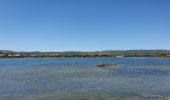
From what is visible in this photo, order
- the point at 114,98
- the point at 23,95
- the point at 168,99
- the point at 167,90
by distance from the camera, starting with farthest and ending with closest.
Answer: the point at 167,90
the point at 23,95
the point at 114,98
the point at 168,99

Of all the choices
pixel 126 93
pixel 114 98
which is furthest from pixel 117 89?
pixel 114 98

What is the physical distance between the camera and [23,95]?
107 feet

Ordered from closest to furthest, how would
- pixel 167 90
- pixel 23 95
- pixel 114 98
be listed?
1. pixel 114 98
2. pixel 23 95
3. pixel 167 90

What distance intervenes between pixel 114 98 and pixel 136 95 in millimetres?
2742

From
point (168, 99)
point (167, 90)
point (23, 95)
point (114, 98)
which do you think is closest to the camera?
point (168, 99)

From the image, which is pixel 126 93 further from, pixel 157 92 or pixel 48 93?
pixel 48 93

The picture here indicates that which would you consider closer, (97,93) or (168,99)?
(168,99)

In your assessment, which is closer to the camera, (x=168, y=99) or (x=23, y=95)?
(x=168, y=99)

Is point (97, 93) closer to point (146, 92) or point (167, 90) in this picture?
point (146, 92)

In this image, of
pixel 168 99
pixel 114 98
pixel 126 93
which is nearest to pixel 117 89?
pixel 126 93

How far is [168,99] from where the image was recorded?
27.9 m

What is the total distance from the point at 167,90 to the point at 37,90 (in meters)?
13.1

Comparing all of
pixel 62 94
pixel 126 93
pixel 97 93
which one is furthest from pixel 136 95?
pixel 62 94

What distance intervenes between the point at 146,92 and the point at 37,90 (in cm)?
1100
